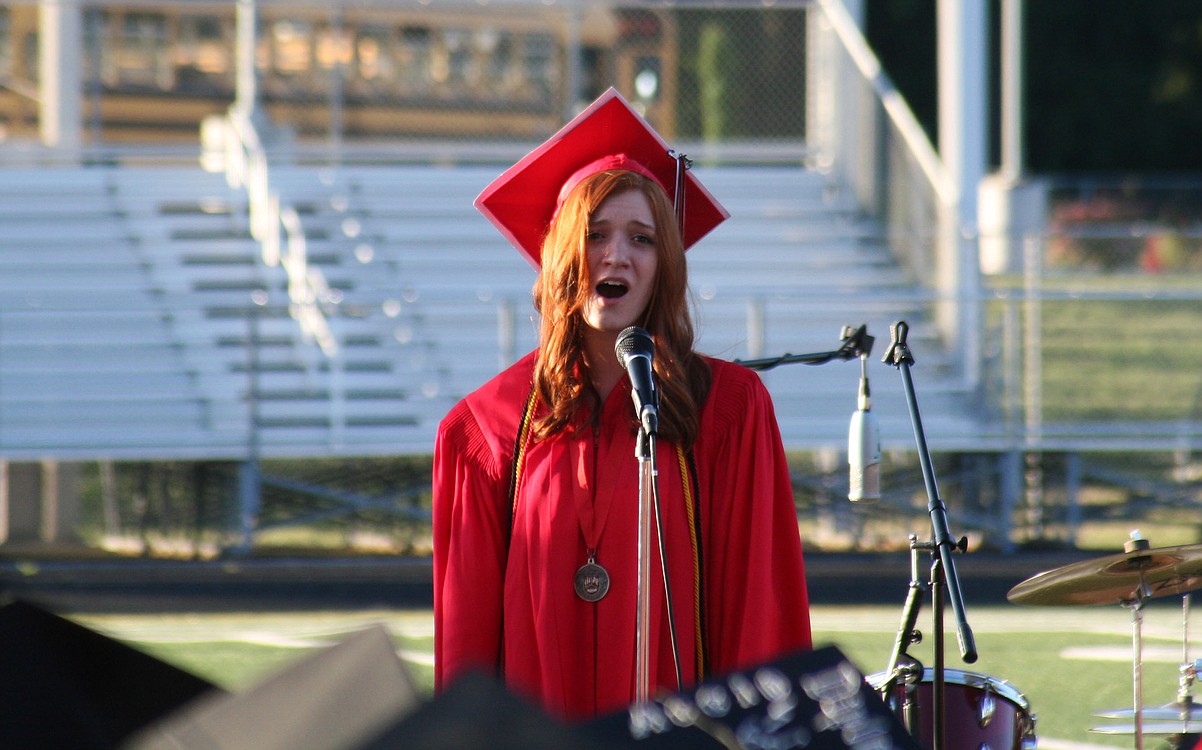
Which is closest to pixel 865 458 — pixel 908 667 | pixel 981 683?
pixel 908 667

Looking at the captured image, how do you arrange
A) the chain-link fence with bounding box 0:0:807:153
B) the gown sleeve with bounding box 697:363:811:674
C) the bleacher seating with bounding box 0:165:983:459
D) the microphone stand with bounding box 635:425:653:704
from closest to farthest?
the microphone stand with bounding box 635:425:653:704 → the gown sleeve with bounding box 697:363:811:674 → the bleacher seating with bounding box 0:165:983:459 → the chain-link fence with bounding box 0:0:807:153

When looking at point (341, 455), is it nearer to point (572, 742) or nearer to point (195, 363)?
point (195, 363)

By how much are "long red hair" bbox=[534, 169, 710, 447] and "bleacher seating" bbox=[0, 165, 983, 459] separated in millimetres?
6532

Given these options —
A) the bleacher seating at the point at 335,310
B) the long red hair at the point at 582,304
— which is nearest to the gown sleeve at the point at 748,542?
the long red hair at the point at 582,304

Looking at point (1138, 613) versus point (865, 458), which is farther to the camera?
point (1138, 613)

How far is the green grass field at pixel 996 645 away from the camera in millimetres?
6930

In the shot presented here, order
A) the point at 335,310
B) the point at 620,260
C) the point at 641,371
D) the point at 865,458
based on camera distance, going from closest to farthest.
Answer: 1. the point at 641,371
2. the point at 620,260
3. the point at 865,458
4. the point at 335,310

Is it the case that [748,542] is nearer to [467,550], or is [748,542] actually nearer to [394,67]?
[467,550]

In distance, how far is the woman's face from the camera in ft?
10.9

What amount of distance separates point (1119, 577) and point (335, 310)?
7316 mm

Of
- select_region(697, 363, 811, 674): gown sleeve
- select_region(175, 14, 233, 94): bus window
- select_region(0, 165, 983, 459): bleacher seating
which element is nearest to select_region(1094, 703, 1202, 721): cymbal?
select_region(697, 363, 811, 674): gown sleeve

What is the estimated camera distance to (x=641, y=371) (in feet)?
9.96

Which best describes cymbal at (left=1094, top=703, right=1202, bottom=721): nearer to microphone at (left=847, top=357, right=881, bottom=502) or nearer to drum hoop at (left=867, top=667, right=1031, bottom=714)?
drum hoop at (left=867, top=667, right=1031, bottom=714)

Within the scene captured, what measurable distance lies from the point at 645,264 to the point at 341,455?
7.68 m
